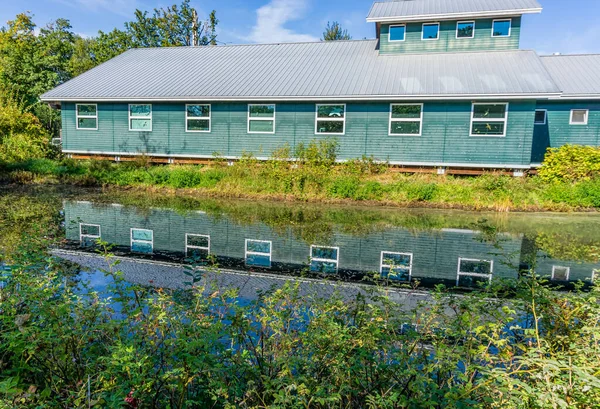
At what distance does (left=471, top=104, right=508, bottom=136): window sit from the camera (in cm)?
1603

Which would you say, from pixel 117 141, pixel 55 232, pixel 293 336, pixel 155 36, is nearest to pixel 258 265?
pixel 293 336

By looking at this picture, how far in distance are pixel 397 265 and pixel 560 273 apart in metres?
2.52

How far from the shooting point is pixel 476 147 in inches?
644

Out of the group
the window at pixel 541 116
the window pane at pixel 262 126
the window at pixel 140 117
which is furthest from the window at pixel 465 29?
the window at pixel 140 117

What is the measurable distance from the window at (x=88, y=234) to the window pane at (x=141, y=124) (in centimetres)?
1136

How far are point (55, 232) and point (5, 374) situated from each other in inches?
244

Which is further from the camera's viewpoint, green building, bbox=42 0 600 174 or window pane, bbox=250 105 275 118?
window pane, bbox=250 105 275 118

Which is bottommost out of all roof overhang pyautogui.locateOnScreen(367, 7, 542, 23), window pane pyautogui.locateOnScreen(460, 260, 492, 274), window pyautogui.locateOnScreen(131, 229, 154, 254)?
window pyautogui.locateOnScreen(131, 229, 154, 254)

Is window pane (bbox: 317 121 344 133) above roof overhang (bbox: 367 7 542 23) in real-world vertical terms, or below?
below

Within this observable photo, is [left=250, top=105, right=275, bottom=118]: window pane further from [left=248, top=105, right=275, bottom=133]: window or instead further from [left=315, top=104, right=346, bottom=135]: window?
[left=315, top=104, right=346, bottom=135]: window

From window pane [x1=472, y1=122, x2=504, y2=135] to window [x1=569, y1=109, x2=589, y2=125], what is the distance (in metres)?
5.02

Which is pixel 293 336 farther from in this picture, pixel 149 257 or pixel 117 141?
pixel 117 141

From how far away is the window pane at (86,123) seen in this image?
2062 centimetres

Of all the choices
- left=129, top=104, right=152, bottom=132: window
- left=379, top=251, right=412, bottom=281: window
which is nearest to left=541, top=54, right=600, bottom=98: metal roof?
left=379, top=251, right=412, bottom=281: window
